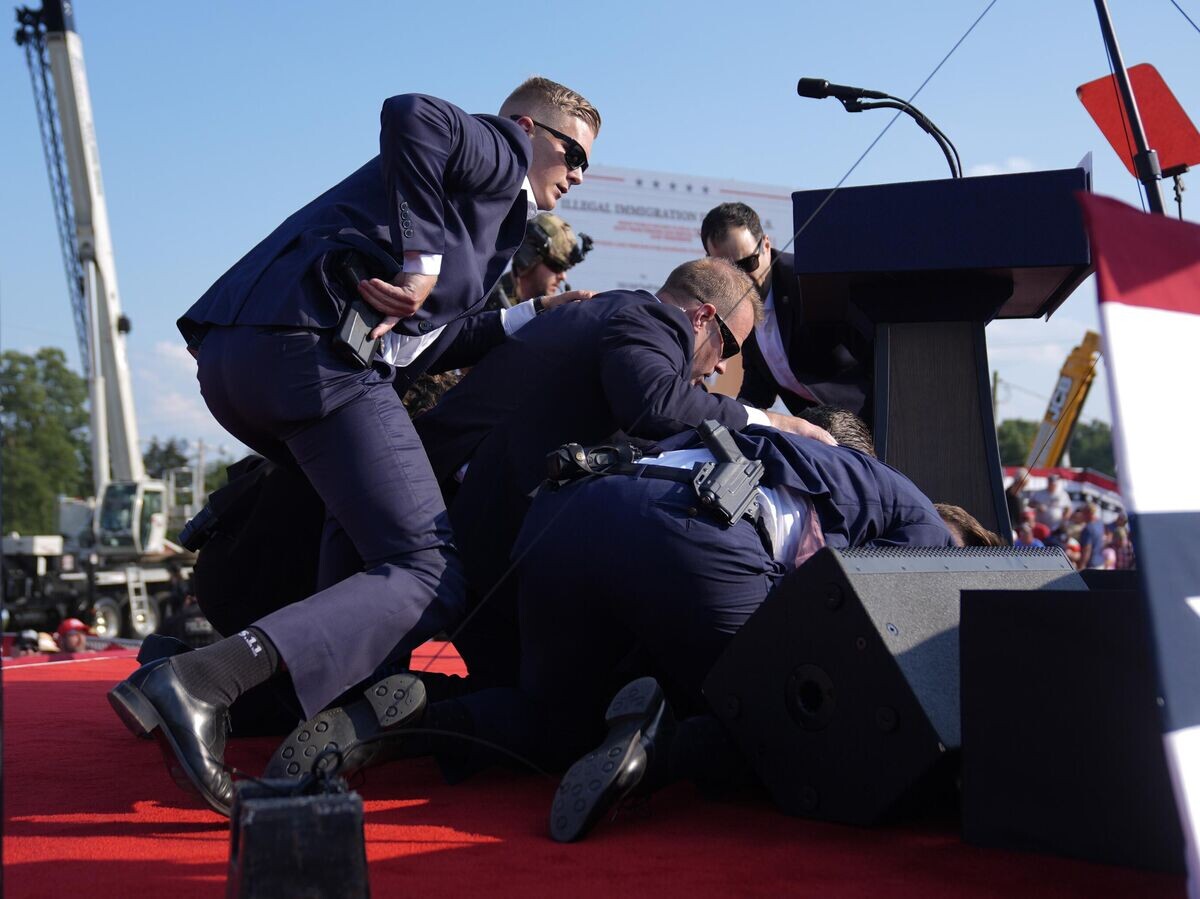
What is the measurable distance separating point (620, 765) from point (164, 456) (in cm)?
5225

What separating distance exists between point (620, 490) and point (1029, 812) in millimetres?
835

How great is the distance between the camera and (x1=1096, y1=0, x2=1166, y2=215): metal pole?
7.97ft

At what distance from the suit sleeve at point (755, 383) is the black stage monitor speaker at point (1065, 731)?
2.25 meters

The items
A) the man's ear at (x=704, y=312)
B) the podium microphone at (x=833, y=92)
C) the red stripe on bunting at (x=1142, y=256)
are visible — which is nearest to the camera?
the red stripe on bunting at (x=1142, y=256)

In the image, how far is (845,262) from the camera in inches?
118

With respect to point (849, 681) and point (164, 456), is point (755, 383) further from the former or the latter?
point (164, 456)

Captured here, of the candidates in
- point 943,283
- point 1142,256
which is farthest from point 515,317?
point 1142,256

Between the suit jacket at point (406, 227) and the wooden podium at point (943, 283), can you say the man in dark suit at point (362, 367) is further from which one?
the wooden podium at point (943, 283)

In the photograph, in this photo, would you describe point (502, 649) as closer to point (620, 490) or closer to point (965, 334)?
point (620, 490)

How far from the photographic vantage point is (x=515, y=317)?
2.94m

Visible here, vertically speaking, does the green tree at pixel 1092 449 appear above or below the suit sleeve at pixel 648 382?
below

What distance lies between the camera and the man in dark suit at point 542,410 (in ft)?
8.55

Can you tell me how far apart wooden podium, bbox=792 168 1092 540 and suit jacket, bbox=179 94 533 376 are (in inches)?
35.4

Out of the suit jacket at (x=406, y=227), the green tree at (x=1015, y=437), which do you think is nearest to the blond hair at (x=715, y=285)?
the suit jacket at (x=406, y=227)
